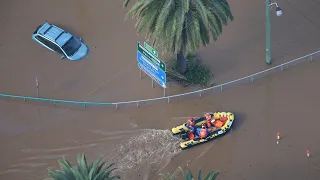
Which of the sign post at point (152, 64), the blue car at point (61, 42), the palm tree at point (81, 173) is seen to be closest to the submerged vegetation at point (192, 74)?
the sign post at point (152, 64)

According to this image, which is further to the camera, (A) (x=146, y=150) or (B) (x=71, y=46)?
(B) (x=71, y=46)

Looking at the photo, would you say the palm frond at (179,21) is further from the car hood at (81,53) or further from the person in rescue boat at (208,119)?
the car hood at (81,53)

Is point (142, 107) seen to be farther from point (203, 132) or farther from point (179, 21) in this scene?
point (179, 21)

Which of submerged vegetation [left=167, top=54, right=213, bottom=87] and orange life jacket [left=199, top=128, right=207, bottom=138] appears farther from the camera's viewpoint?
Result: submerged vegetation [left=167, top=54, right=213, bottom=87]

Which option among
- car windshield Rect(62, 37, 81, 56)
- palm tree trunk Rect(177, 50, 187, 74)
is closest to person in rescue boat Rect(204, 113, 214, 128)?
palm tree trunk Rect(177, 50, 187, 74)

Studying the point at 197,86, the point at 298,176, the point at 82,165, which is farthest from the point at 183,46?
the point at 82,165

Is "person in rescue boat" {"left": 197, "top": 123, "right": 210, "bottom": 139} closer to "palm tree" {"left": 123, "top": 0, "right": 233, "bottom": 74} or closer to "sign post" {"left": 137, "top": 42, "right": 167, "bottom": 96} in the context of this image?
"sign post" {"left": 137, "top": 42, "right": 167, "bottom": 96}

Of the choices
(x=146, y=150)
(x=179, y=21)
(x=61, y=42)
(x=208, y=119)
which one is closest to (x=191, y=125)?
(x=208, y=119)
